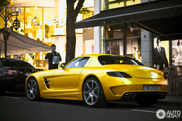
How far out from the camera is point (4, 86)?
43.4 feet

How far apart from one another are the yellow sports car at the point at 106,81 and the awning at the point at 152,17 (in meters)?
2.43

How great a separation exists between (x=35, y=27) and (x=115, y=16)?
24.9m

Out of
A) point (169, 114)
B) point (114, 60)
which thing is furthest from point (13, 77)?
point (169, 114)

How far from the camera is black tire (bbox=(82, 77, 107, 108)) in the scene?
8.68m

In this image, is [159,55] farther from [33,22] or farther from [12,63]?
[33,22]

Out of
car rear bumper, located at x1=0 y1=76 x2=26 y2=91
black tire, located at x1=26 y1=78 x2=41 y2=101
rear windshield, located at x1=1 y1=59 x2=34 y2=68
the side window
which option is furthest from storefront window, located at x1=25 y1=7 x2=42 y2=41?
the side window

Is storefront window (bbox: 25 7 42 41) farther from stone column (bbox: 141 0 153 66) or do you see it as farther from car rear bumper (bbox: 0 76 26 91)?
car rear bumper (bbox: 0 76 26 91)

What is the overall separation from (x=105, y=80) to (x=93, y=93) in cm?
52

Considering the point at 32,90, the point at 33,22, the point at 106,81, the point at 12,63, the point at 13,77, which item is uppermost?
the point at 33,22

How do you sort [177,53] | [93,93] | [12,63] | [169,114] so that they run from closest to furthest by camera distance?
[169,114] < [93,93] < [12,63] < [177,53]

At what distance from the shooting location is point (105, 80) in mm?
8594

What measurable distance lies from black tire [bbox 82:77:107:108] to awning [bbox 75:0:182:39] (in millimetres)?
3798

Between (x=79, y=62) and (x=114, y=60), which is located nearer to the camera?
(x=114, y=60)

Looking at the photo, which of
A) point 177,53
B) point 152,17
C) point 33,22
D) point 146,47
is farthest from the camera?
point 33,22
